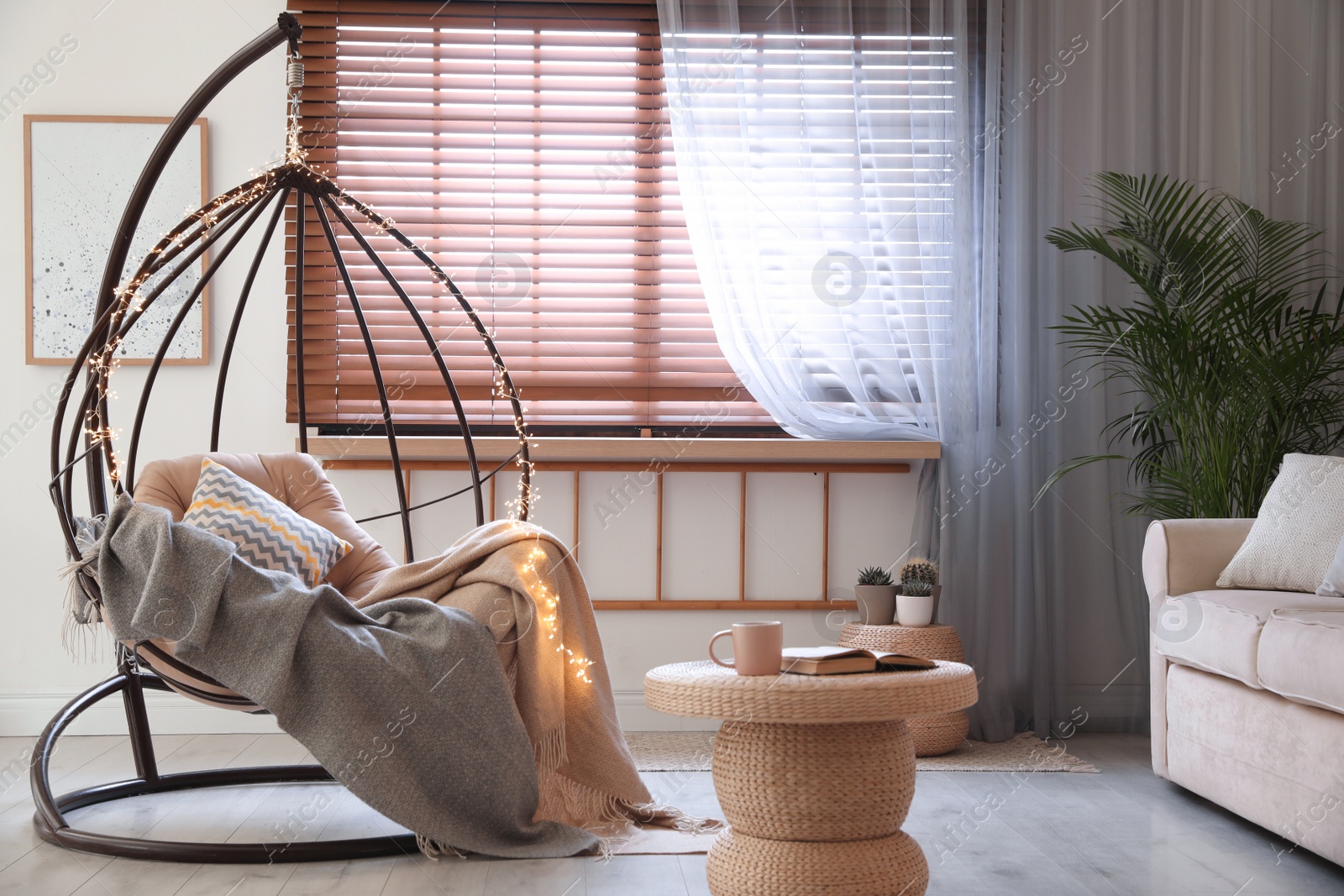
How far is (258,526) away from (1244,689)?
203 cm

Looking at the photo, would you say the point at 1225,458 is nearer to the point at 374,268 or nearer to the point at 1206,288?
the point at 1206,288

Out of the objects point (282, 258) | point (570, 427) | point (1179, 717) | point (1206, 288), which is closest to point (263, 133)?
point (282, 258)

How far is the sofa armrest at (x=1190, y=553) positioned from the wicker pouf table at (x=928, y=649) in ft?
1.72

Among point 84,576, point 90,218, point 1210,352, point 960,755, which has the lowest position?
point 960,755

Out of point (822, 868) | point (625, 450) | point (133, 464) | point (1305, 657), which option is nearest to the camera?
point (822, 868)

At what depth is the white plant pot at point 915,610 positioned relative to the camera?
9.20ft

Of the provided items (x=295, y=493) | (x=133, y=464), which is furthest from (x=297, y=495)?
(x=133, y=464)

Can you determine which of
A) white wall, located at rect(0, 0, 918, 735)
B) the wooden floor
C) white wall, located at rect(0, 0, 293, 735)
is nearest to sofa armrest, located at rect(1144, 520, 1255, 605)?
the wooden floor

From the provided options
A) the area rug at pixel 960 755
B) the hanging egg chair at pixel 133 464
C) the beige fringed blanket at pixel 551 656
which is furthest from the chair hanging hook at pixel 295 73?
the area rug at pixel 960 755

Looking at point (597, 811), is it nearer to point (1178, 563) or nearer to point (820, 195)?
point (1178, 563)

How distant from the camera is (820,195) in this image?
3.11 m

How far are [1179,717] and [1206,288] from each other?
1.12 meters

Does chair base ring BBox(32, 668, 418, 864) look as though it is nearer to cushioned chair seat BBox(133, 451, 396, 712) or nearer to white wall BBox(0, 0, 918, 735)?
cushioned chair seat BBox(133, 451, 396, 712)

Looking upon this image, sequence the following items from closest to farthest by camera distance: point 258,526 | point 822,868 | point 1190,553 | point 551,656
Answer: point 822,868 → point 551,656 → point 258,526 → point 1190,553
